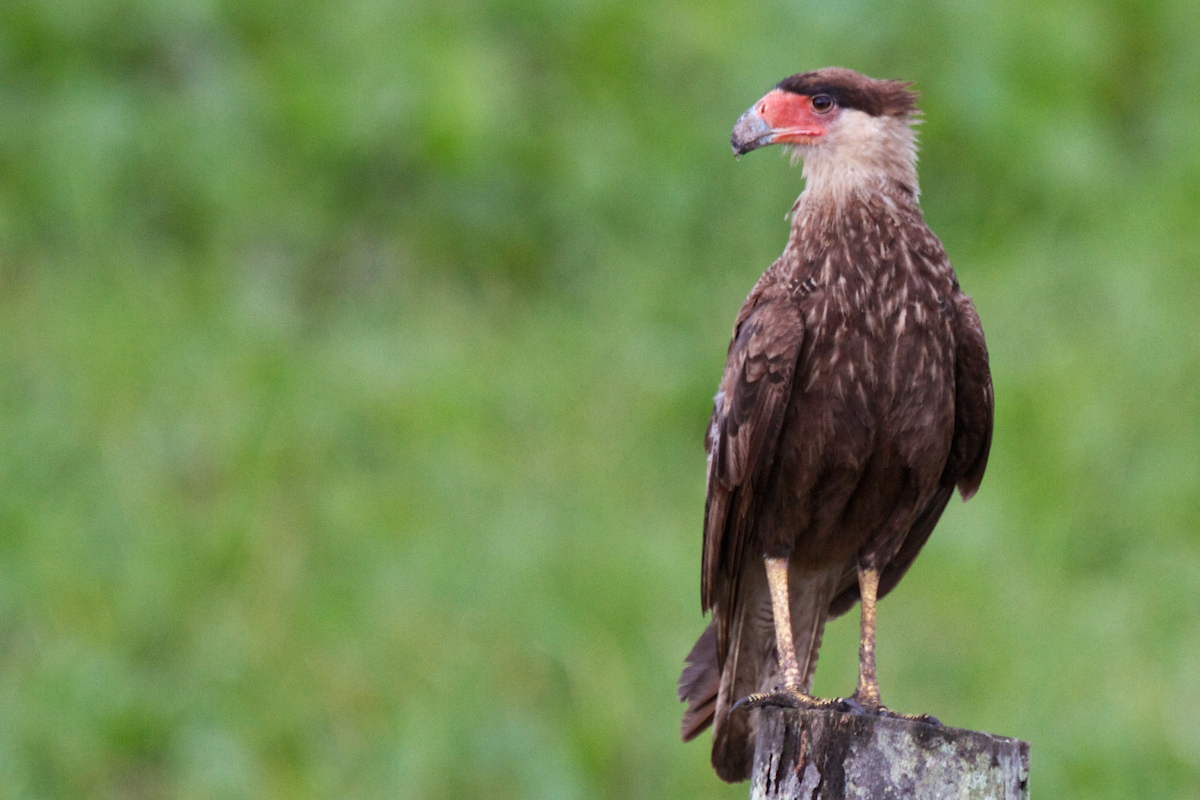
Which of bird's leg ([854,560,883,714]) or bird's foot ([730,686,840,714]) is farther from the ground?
bird's leg ([854,560,883,714])

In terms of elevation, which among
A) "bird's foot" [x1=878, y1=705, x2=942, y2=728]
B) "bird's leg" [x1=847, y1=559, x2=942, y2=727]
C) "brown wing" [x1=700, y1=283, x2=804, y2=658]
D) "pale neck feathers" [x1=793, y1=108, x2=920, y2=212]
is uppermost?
"pale neck feathers" [x1=793, y1=108, x2=920, y2=212]

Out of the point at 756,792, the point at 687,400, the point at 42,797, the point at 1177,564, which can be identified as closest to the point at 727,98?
the point at 687,400

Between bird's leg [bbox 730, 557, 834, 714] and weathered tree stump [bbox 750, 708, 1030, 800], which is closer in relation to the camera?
weathered tree stump [bbox 750, 708, 1030, 800]

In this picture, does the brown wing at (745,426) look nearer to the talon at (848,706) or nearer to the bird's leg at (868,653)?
the bird's leg at (868,653)

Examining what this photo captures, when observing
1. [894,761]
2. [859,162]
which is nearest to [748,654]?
[894,761]

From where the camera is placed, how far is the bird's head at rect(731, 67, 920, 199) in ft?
11.2

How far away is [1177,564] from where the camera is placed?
6.30 metres

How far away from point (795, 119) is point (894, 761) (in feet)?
4.78

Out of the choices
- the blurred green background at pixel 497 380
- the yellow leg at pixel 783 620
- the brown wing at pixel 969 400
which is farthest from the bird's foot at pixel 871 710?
the blurred green background at pixel 497 380

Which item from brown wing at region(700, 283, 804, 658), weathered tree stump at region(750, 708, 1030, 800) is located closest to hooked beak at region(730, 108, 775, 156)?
brown wing at region(700, 283, 804, 658)

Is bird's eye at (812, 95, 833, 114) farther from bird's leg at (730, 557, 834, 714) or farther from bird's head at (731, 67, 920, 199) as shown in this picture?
bird's leg at (730, 557, 834, 714)

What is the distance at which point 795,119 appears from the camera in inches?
136

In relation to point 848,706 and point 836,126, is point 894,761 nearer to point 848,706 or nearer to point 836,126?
point 848,706

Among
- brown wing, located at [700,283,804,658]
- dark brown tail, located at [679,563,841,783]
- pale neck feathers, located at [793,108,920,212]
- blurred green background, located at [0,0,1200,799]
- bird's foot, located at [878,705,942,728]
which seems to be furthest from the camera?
blurred green background, located at [0,0,1200,799]
